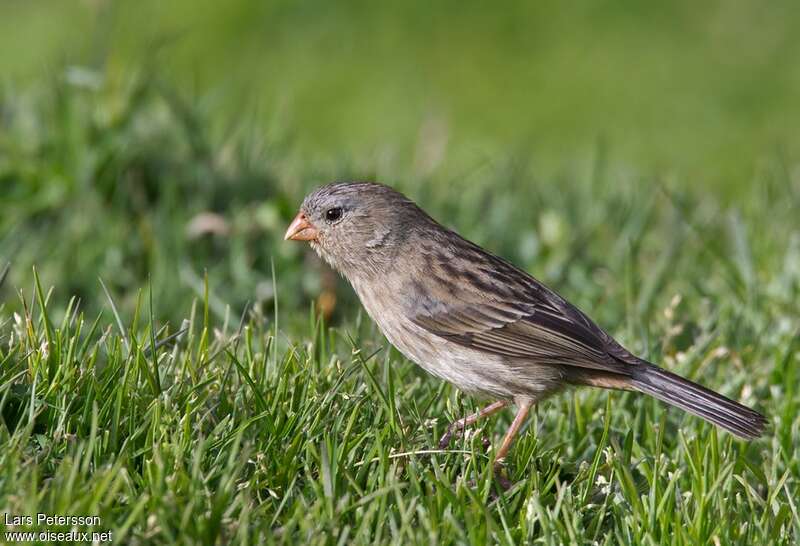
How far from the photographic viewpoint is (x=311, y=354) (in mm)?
4379

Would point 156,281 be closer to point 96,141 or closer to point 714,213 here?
point 96,141

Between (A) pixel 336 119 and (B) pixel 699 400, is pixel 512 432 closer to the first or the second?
(B) pixel 699 400

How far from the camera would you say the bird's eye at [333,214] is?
5293 millimetres

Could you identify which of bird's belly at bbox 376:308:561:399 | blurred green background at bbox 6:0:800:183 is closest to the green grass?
bird's belly at bbox 376:308:561:399

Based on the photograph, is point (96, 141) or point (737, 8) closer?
point (96, 141)

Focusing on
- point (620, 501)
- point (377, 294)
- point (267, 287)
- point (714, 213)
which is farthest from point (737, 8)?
point (620, 501)

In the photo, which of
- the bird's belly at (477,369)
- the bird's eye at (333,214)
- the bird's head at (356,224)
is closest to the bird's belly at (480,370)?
the bird's belly at (477,369)

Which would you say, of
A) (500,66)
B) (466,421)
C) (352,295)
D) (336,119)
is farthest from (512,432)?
(500,66)

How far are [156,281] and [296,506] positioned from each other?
2.90 metres

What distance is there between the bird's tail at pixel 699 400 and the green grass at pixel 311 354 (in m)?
0.08

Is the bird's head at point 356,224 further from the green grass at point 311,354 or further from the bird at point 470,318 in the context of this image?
the green grass at point 311,354

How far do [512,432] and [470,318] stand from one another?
693 millimetres

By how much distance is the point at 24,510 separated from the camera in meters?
3.22

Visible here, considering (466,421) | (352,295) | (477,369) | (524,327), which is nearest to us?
(466,421)
